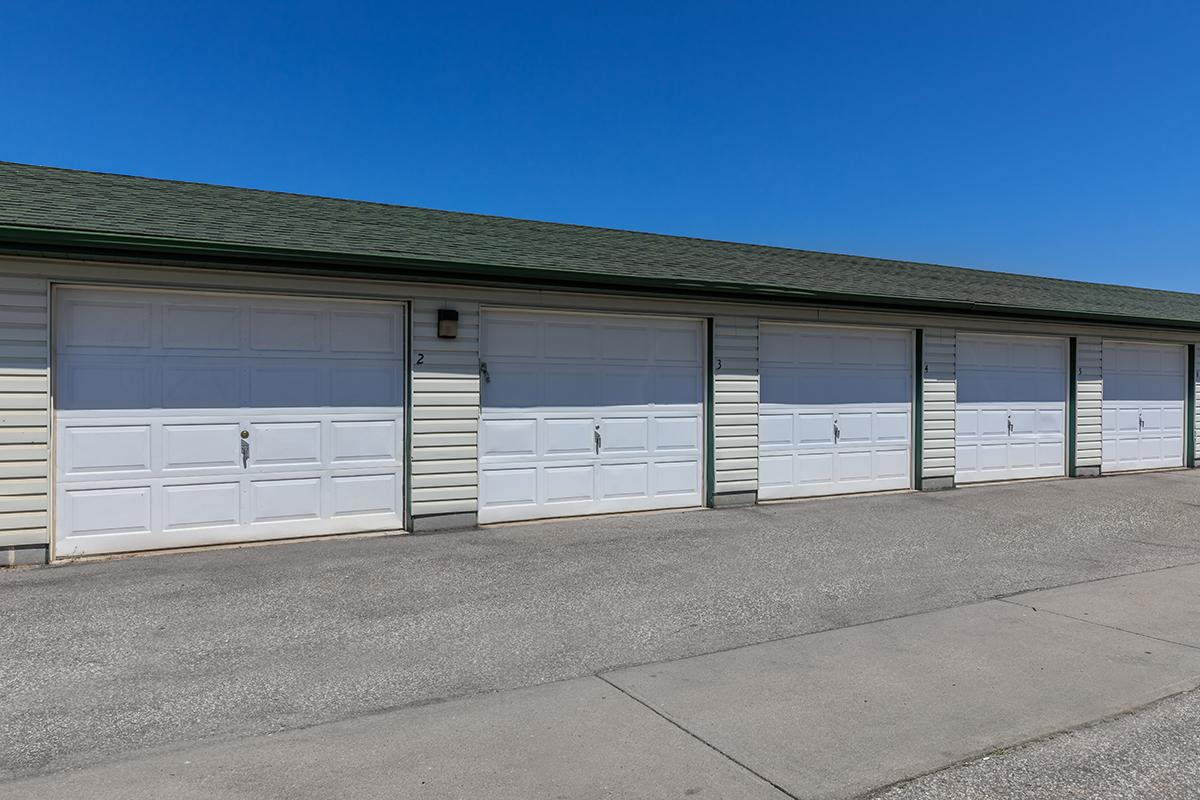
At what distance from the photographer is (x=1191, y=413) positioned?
14172 millimetres

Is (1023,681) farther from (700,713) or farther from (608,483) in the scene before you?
(608,483)

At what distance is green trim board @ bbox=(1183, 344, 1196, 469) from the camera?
46.2 ft

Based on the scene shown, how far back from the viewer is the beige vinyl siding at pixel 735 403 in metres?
9.63

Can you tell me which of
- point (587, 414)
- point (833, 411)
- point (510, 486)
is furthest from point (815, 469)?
point (510, 486)

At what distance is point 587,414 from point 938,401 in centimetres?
564

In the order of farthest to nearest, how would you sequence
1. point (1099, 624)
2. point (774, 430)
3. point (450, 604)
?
point (774, 430)
point (450, 604)
point (1099, 624)

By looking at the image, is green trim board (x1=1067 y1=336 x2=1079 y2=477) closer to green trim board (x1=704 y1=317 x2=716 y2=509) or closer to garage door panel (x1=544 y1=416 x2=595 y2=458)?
green trim board (x1=704 y1=317 x2=716 y2=509)

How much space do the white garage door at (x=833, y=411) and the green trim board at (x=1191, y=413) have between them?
7.02m

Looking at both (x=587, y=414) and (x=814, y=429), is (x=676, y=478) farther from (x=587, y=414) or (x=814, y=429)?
(x=814, y=429)

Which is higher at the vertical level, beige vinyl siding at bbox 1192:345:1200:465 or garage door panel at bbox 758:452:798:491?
beige vinyl siding at bbox 1192:345:1200:465

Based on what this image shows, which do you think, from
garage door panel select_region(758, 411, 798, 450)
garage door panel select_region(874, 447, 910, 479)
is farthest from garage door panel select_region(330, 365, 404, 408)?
garage door panel select_region(874, 447, 910, 479)

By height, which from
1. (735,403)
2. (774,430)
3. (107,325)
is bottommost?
(774,430)

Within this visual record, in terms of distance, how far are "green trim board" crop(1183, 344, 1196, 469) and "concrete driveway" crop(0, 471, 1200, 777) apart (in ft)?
20.5

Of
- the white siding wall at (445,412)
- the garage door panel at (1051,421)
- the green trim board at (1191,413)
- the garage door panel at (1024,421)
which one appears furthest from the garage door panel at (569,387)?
the green trim board at (1191,413)
